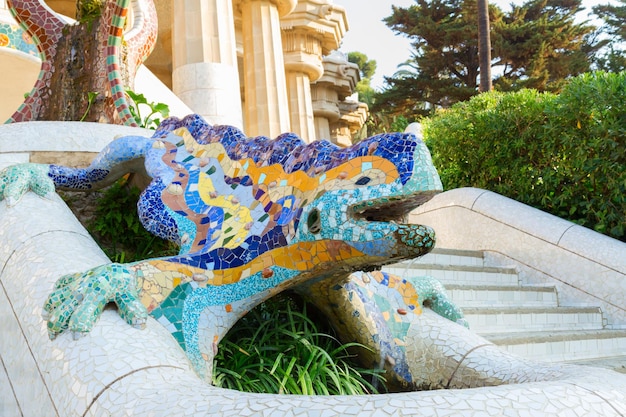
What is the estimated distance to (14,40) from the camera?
32.4ft

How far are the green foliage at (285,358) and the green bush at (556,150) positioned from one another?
4.88 meters

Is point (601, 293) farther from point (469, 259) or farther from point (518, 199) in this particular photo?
point (518, 199)

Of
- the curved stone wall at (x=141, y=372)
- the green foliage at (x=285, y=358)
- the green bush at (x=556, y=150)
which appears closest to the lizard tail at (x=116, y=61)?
the curved stone wall at (x=141, y=372)

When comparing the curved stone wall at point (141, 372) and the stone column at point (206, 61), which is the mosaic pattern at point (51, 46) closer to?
the curved stone wall at point (141, 372)

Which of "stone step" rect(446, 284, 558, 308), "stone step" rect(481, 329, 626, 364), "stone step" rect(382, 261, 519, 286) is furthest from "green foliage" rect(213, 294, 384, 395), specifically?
"stone step" rect(446, 284, 558, 308)

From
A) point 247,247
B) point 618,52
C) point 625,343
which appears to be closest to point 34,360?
point 247,247

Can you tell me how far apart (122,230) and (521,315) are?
3365 millimetres

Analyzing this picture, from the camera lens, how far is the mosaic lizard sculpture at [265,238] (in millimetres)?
2385

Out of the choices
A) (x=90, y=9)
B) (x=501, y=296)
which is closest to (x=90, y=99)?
(x=90, y=9)

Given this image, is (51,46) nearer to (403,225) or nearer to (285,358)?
(285,358)

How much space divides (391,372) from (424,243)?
3.26 feet

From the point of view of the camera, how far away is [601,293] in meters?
6.41

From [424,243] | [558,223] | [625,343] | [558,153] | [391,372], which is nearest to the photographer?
[424,243]

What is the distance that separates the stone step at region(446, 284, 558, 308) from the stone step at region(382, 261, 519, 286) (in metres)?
0.15
